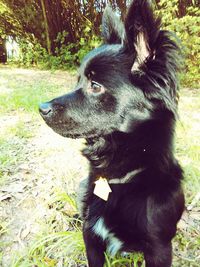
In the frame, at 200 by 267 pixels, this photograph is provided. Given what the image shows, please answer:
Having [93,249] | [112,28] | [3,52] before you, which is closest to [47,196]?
[93,249]

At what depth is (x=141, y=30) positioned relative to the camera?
64.7 inches

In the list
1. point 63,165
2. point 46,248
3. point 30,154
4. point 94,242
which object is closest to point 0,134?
point 30,154

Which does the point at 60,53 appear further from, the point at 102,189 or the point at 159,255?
the point at 159,255

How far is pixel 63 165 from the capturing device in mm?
3037

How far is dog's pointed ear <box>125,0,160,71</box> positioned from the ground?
460 mm

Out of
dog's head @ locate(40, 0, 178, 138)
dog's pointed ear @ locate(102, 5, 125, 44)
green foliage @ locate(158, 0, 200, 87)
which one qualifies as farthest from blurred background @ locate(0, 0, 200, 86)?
dog's head @ locate(40, 0, 178, 138)

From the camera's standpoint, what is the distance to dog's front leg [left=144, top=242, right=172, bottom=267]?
1.67m

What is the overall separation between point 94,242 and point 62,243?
0.34 m

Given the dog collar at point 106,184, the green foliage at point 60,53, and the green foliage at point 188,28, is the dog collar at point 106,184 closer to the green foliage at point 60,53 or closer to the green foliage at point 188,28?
the green foliage at point 188,28

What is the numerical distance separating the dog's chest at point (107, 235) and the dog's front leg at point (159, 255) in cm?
19

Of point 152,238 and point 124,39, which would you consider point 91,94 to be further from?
point 152,238

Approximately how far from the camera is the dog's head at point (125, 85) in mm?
1605

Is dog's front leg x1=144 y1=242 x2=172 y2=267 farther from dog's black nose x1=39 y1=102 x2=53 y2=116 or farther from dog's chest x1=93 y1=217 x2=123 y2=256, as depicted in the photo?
dog's black nose x1=39 y1=102 x2=53 y2=116

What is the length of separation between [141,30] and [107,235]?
45.7 inches
